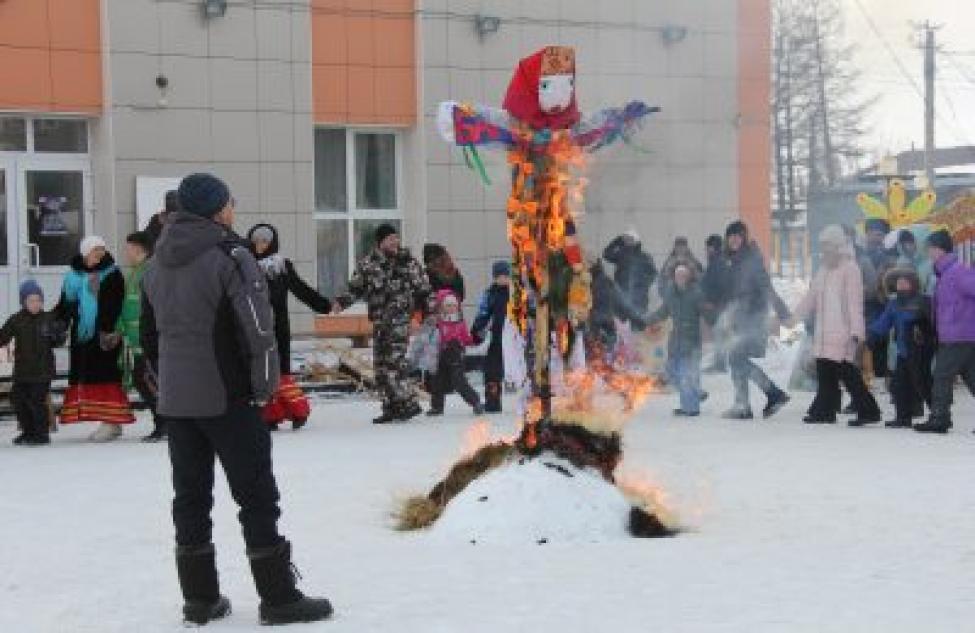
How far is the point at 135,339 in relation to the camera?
1208cm

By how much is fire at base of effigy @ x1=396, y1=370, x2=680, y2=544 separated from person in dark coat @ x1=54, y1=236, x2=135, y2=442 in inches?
192

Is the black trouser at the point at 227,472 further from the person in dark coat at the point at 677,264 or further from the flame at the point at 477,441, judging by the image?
the person in dark coat at the point at 677,264

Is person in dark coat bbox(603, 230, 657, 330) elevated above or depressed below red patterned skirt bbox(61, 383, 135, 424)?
above

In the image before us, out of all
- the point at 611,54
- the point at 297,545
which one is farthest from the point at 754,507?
the point at 611,54

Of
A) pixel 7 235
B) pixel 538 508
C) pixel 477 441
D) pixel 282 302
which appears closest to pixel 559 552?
pixel 538 508

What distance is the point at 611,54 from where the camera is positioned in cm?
1919

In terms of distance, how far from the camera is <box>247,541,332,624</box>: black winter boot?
563 centimetres

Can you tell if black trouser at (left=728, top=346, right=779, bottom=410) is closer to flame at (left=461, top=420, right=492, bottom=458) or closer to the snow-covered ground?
the snow-covered ground

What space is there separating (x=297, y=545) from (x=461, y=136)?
91.9 inches

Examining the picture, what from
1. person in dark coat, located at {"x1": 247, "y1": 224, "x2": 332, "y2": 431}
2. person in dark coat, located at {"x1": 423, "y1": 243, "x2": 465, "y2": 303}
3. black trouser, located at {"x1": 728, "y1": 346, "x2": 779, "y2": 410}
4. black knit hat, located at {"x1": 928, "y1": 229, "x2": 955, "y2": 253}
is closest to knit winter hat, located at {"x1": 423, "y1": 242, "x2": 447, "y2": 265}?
person in dark coat, located at {"x1": 423, "y1": 243, "x2": 465, "y2": 303}

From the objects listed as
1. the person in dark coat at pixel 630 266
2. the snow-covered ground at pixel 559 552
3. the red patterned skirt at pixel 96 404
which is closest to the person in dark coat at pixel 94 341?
the red patterned skirt at pixel 96 404

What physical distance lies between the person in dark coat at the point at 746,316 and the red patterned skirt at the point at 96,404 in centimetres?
522

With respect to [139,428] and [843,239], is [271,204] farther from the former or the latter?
[843,239]

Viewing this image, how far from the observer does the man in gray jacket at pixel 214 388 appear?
5.59 meters
